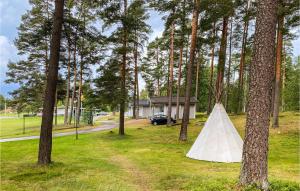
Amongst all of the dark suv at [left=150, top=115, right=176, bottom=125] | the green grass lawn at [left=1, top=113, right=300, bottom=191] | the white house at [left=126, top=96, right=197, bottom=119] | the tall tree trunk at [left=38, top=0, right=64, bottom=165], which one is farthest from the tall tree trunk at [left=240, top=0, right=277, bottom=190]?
the white house at [left=126, top=96, right=197, bottom=119]

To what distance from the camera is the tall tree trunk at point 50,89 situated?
1097 cm

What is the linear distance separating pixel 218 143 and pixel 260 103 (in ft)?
26.3

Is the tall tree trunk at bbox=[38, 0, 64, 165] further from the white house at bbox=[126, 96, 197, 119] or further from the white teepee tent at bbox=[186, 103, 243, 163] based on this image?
the white house at bbox=[126, 96, 197, 119]

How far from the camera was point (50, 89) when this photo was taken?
36.0 feet

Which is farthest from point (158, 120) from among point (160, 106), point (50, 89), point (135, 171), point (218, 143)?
point (50, 89)

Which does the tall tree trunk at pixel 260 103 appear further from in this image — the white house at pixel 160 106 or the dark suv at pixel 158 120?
the white house at pixel 160 106

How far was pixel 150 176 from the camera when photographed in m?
10.3

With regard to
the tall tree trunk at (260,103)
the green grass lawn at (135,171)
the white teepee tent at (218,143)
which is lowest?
the green grass lawn at (135,171)

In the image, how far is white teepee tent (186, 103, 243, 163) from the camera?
14062 millimetres

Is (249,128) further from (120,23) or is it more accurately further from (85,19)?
(85,19)

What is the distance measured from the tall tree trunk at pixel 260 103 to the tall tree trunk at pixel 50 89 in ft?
23.2

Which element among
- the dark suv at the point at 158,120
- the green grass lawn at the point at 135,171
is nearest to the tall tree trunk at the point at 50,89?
the green grass lawn at the point at 135,171

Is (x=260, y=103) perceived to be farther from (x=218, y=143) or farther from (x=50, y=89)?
(x=218, y=143)

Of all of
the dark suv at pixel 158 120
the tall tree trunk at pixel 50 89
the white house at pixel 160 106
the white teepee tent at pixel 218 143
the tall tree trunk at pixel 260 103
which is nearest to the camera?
the tall tree trunk at pixel 260 103
